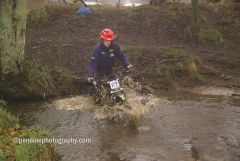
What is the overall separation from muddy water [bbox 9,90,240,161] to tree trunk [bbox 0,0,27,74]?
3.66ft

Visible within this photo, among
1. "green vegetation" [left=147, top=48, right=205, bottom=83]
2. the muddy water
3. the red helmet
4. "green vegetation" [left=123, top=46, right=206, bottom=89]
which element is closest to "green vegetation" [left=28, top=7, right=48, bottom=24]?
"green vegetation" [left=123, top=46, right=206, bottom=89]

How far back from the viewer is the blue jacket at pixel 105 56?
1038cm

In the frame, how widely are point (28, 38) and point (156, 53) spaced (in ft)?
18.7

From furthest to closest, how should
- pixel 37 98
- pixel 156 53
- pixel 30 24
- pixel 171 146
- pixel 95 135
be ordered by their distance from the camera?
pixel 30 24 < pixel 156 53 < pixel 37 98 < pixel 95 135 < pixel 171 146

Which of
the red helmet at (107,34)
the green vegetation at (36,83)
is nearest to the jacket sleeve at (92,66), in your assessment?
the red helmet at (107,34)

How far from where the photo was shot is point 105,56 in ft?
34.4

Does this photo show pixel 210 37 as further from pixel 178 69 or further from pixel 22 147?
pixel 22 147

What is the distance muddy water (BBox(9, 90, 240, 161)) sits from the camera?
8.24m

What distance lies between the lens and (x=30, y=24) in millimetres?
19359

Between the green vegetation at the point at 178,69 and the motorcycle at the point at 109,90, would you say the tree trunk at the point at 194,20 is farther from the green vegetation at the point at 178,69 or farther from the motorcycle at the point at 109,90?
the motorcycle at the point at 109,90

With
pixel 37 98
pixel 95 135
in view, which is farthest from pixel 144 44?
pixel 95 135

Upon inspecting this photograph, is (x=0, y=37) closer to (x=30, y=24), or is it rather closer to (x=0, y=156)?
(x=0, y=156)

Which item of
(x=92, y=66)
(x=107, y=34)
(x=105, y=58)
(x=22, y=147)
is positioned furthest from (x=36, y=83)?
(x=22, y=147)

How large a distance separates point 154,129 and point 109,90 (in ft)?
4.91
